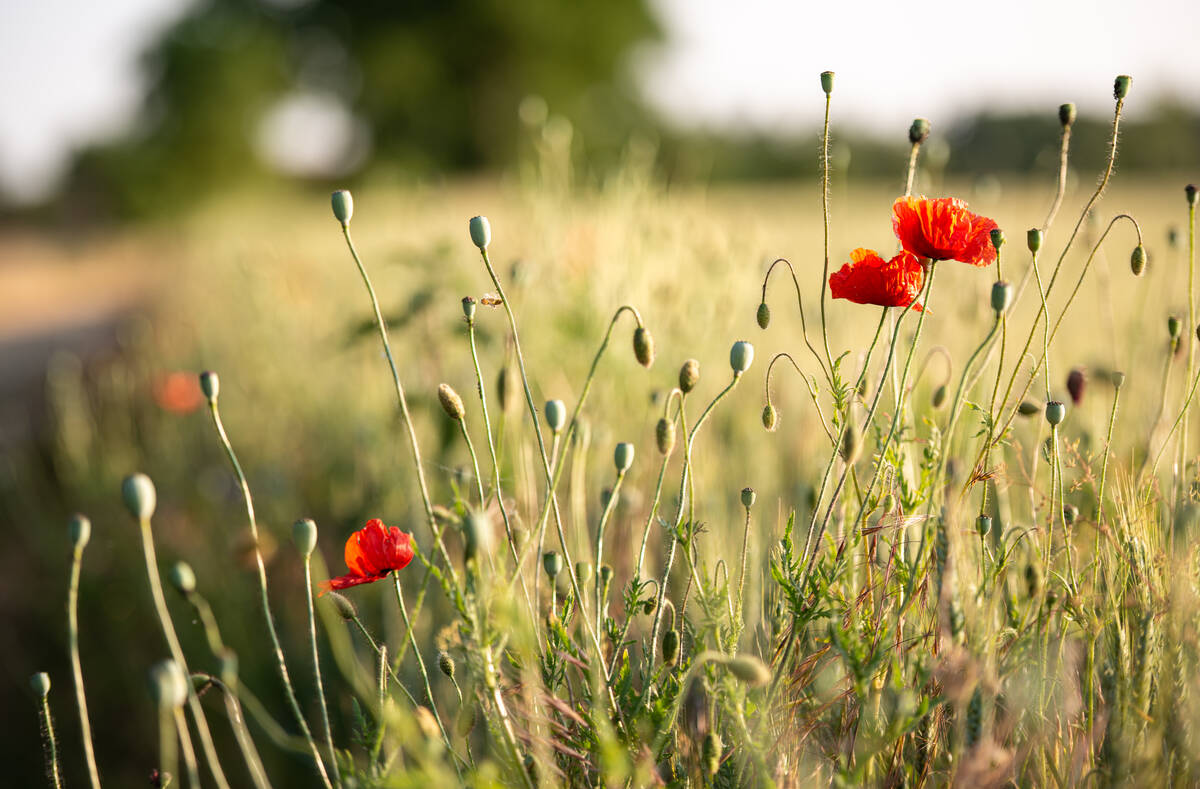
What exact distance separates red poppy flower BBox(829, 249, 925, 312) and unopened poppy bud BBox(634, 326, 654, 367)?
0.21 meters

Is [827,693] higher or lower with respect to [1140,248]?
lower

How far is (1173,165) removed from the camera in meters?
12.3

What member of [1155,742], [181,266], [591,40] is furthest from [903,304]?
[591,40]

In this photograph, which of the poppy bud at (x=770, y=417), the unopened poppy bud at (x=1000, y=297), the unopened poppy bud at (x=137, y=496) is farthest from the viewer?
the poppy bud at (x=770, y=417)

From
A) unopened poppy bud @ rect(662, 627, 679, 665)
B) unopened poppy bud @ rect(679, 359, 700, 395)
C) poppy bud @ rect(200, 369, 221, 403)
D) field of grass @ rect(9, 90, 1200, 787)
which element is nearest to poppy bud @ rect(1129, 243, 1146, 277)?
field of grass @ rect(9, 90, 1200, 787)

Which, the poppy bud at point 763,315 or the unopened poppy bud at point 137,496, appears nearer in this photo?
the unopened poppy bud at point 137,496

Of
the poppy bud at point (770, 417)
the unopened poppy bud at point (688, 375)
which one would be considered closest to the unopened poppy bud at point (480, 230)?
the unopened poppy bud at point (688, 375)

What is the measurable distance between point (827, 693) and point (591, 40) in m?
23.4

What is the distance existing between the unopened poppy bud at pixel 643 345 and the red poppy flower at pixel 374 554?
326 millimetres

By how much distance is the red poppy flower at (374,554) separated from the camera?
37.6 inches

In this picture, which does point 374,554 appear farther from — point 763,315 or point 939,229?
point 939,229

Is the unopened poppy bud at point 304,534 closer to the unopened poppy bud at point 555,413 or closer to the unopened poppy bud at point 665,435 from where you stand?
the unopened poppy bud at point 555,413

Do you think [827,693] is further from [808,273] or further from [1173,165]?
[1173,165]

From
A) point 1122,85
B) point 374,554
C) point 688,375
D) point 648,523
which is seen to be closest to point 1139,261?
point 1122,85
